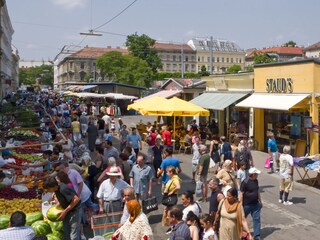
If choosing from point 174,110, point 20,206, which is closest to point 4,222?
point 20,206

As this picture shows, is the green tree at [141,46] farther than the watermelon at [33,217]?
Yes

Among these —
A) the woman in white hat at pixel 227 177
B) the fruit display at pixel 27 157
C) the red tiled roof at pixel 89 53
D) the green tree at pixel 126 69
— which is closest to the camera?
the woman in white hat at pixel 227 177

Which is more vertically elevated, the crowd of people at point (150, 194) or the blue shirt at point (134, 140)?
the blue shirt at point (134, 140)

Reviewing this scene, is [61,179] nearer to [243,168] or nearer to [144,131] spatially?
[243,168]

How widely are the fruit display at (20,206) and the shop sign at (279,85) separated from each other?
12657mm

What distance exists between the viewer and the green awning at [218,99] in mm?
20891

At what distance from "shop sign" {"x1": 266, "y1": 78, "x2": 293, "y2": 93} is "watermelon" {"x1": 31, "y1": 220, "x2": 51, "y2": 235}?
522 inches

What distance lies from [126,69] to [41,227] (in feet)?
194

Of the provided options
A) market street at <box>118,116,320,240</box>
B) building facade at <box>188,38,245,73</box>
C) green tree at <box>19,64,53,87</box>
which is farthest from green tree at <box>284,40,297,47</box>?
market street at <box>118,116,320,240</box>

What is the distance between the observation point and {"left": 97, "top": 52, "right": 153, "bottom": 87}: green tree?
63.5m

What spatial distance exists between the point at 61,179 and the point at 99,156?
3002 mm

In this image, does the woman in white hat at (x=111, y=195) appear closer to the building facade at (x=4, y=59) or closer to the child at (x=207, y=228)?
the child at (x=207, y=228)

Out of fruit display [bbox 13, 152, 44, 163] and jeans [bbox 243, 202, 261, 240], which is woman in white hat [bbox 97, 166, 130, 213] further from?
fruit display [bbox 13, 152, 44, 163]

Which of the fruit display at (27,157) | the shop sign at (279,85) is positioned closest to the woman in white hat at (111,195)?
the fruit display at (27,157)
